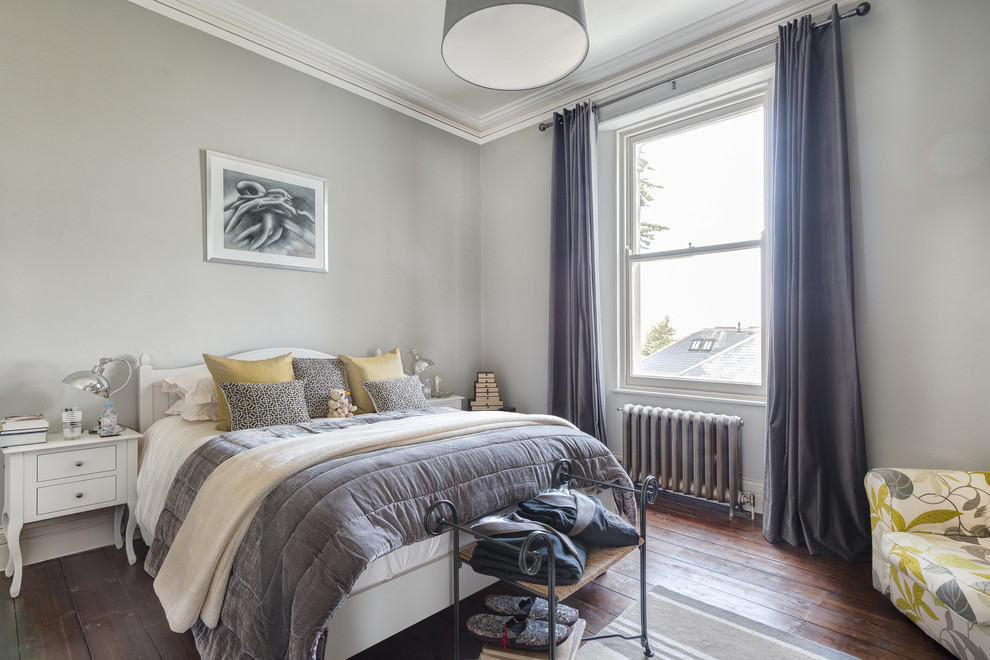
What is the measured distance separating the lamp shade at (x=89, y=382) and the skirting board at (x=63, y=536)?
703 mm

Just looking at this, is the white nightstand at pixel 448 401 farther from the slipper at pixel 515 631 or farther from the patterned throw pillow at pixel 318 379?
the slipper at pixel 515 631

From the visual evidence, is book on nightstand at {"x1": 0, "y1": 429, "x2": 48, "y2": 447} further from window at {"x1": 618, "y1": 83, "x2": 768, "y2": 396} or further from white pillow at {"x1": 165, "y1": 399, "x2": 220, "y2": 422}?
window at {"x1": 618, "y1": 83, "x2": 768, "y2": 396}

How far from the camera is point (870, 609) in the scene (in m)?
2.04

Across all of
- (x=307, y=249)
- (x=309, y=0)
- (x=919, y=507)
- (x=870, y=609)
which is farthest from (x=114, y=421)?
(x=919, y=507)

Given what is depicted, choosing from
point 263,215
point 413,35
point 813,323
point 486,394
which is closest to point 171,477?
point 263,215

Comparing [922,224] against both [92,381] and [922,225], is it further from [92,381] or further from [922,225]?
A: [92,381]

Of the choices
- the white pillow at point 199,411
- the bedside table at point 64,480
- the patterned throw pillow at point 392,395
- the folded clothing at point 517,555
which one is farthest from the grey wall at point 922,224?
the bedside table at point 64,480

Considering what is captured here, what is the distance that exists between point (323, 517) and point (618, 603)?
4.30 ft

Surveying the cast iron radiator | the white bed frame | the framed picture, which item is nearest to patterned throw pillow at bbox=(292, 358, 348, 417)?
the framed picture

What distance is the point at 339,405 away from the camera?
296 centimetres

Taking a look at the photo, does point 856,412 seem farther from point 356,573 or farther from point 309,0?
point 309,0

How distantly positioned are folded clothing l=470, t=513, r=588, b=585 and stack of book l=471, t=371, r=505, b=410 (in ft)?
8.60

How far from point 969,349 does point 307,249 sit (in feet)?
12.2

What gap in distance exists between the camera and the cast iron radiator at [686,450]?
10.2 feet
